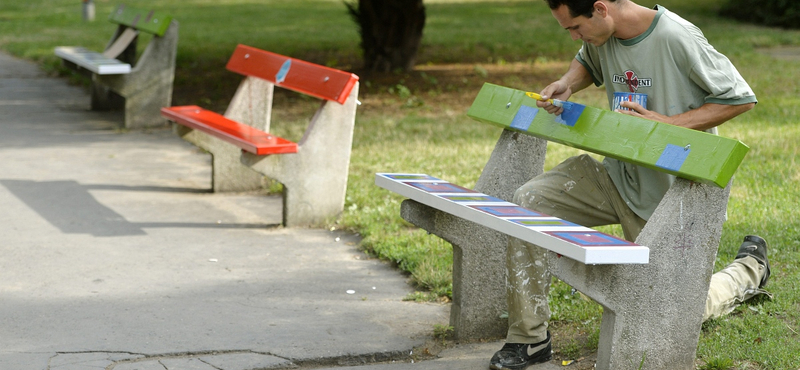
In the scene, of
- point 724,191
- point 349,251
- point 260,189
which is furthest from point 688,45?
point 260,189

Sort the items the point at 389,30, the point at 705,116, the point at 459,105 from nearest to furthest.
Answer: the point at 705,116 < the point at 459,105 < the point at 389,30

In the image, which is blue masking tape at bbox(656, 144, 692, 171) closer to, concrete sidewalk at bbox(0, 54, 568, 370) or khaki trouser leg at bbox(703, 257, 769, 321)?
khaki trouser leg at bbox(703, 257, 769, 321)

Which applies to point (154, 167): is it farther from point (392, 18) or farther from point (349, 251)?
point (392, 18)

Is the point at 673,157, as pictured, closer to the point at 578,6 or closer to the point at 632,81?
the point at 632,81

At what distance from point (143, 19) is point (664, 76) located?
724 centimetres

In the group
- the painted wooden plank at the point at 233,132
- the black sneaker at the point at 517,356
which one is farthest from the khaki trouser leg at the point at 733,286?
the painted wooden plank at the point at 233,132

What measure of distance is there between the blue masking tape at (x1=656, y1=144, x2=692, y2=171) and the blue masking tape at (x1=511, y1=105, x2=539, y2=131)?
0.79 m

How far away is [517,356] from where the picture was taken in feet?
11.8

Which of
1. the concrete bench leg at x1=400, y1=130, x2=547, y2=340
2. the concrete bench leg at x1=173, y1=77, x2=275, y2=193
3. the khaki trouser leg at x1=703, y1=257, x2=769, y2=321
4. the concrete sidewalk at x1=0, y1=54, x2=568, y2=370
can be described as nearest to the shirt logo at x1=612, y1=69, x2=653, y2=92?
the concrete bench leg at x1=400, y1=130, x2=547, y2=340

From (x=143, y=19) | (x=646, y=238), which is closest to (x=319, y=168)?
(x=646, y=238)

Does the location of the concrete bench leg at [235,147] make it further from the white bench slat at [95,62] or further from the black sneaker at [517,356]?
the black sneaker at [517,356]

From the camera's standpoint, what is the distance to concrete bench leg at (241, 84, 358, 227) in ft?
18.8

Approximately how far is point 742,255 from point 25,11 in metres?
24.3

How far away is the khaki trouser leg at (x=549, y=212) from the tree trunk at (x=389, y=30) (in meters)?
7.72
